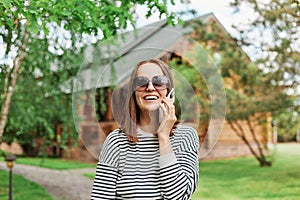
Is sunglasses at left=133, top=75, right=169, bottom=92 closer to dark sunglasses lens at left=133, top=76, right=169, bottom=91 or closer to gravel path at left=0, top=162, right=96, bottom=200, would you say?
dark sunglasses lens at left=133, top=76, right=169, bottom=91

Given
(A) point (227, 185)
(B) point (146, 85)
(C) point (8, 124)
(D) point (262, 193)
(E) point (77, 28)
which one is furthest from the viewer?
(A) point (227, 185)

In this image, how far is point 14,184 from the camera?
36.5 feet

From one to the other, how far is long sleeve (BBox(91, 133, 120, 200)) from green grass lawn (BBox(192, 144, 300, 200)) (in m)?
9.25

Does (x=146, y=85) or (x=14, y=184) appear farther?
(x=14, y=184)

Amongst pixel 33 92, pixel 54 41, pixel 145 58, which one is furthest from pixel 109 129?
pixel 33 92

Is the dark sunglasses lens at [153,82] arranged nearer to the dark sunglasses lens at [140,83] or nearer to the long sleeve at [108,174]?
the dark sunglasses lens at [140,83]

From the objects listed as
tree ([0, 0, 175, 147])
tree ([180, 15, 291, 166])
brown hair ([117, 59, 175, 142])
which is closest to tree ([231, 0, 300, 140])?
tree ([180, 15, 291, 166])

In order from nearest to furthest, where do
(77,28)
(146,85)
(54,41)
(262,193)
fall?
(146,85)
(77,28)
(54,41)
(262,193)

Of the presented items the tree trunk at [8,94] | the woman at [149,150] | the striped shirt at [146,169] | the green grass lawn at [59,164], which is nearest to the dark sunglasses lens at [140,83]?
the woman at [149,150]

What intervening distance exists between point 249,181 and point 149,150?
11.3 m

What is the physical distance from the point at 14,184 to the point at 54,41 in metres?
5.17

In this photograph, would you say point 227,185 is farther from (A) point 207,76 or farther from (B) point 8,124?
(A) point 207,76

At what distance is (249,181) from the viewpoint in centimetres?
1205

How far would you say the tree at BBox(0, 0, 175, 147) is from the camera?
392cm
